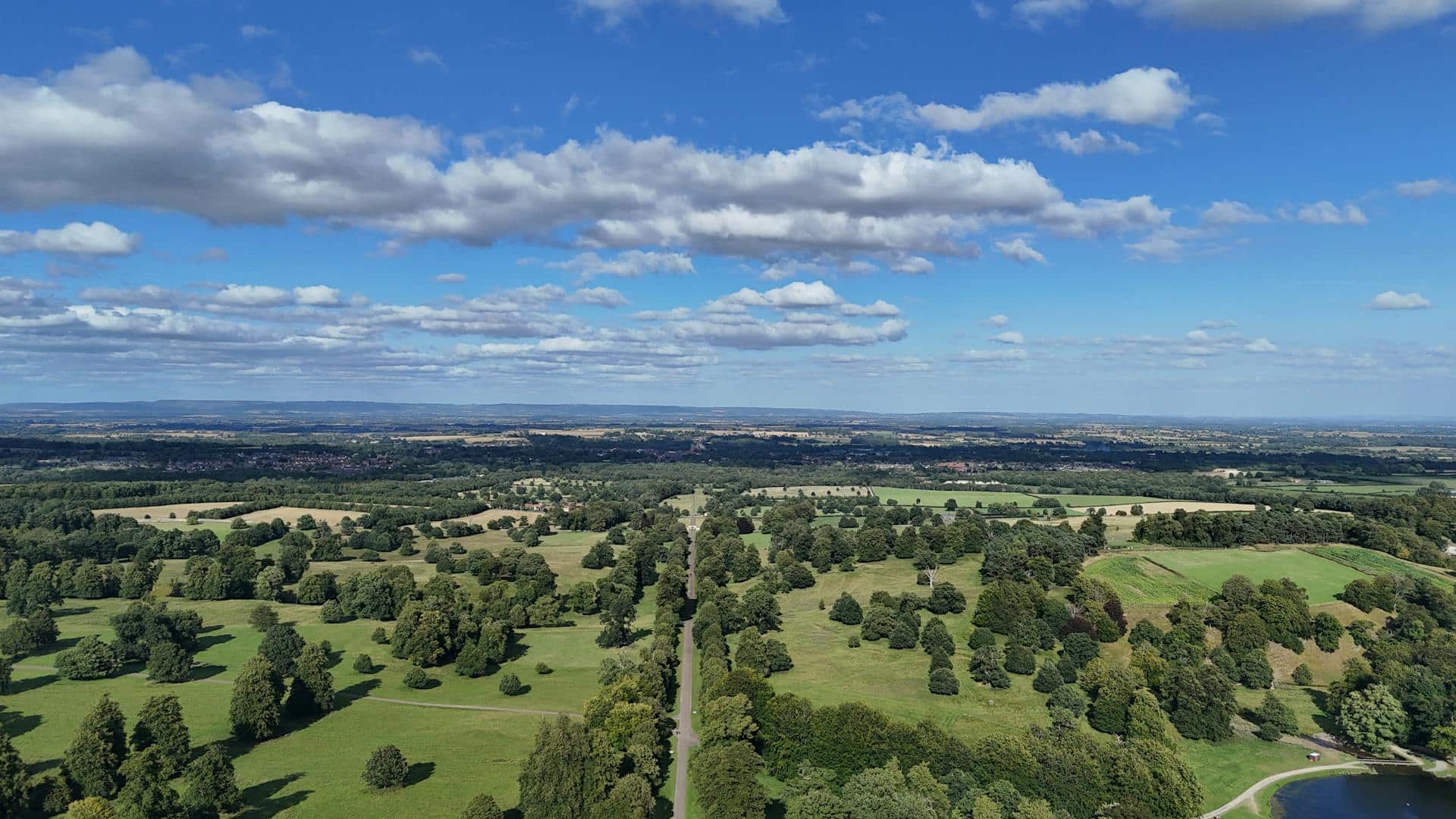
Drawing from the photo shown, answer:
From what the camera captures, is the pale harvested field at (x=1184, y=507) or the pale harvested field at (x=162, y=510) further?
the pale harvested field at (x=162, y=510)

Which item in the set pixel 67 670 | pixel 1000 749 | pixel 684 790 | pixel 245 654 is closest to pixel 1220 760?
pixel 1000 749

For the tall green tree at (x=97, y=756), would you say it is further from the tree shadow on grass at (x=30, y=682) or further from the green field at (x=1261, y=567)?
the green field at (x=1261, y=567)

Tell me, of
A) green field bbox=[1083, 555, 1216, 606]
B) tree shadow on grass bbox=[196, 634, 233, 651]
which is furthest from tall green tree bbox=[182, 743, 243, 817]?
green field bbox=[1083, 555, 1216, 606]

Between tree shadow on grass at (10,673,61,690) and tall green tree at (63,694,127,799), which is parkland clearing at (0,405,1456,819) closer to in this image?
tall green tree at (63,694,127,799)

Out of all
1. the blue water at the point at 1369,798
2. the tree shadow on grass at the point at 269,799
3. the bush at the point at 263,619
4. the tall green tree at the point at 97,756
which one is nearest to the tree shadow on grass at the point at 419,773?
the tree shadow on grass at the point at 269,799

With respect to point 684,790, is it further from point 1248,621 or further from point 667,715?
point 1248,621

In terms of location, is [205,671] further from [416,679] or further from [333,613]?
[416,679]
